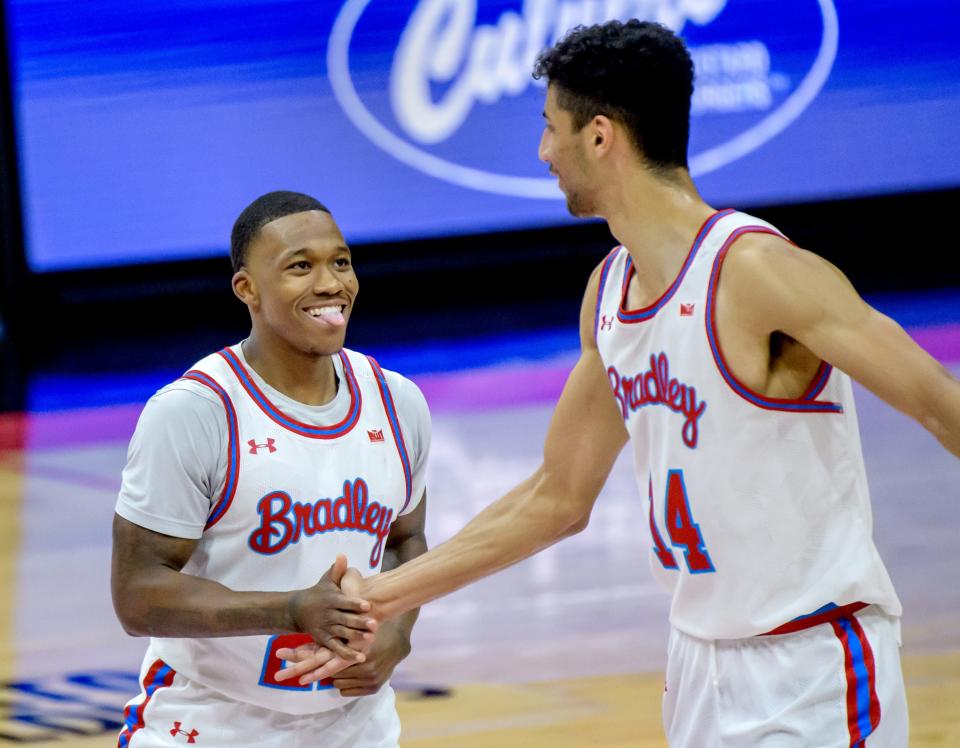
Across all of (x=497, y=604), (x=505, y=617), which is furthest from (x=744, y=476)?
(x=497, y=604)

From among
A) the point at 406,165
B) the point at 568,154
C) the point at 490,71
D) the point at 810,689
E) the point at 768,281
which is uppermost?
the point at 490,71

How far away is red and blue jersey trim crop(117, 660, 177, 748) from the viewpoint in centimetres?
313

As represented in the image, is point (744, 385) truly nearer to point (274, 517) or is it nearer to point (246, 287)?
point (274, 517)

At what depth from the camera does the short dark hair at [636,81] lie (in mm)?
2846

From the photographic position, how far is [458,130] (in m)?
10.9

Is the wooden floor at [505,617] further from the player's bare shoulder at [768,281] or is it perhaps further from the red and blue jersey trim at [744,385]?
the player's bare shoulder at [768,281]

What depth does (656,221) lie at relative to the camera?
285 cm

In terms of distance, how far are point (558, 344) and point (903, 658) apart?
5021mm

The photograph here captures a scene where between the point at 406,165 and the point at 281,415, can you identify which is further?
the point at 406,165

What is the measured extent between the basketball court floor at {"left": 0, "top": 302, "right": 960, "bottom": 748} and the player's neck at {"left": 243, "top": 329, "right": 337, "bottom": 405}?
33.4 inches

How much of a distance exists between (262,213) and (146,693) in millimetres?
1059

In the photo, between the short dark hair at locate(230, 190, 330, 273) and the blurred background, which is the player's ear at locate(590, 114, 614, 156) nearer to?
the short dark hair at locate(230, 190, 330, 273)

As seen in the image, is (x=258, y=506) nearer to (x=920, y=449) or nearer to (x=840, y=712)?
(x=840, y=712)

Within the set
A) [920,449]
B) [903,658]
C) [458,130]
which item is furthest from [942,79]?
[903,658]
